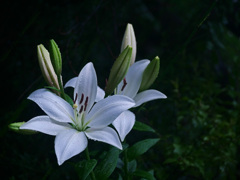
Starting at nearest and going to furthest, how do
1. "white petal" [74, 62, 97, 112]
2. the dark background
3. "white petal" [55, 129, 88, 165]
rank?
"white petal" [55, 129, 88, 165]
"white petal" [74, 62, 97, 112]
the dark background

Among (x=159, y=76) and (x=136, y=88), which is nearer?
(x=136, y=88)

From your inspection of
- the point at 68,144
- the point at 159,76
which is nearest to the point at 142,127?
the point at 68,144

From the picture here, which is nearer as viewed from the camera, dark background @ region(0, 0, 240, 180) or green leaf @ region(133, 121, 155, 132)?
green leaf @ region(133, 121, 155, 132)

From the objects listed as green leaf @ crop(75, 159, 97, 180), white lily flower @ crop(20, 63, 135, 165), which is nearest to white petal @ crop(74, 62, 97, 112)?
white lily flower @ crop(20, 63, 135, 165)

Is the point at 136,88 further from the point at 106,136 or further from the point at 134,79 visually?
the point at 106,136

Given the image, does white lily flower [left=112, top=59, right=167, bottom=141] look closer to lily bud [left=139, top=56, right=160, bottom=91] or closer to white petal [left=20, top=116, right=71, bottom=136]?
lily bud [left=139, top=56, right=160, bottom=91]

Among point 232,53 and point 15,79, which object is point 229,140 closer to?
point 232,53

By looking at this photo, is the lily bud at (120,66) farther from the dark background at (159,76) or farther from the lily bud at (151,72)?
the dark background at (159,76)

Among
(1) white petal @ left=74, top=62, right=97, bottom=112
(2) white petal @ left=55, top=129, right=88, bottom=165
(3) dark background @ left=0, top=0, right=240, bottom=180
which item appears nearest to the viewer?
(2) white petal @ left=55, top=129, right=88, bottom=165
